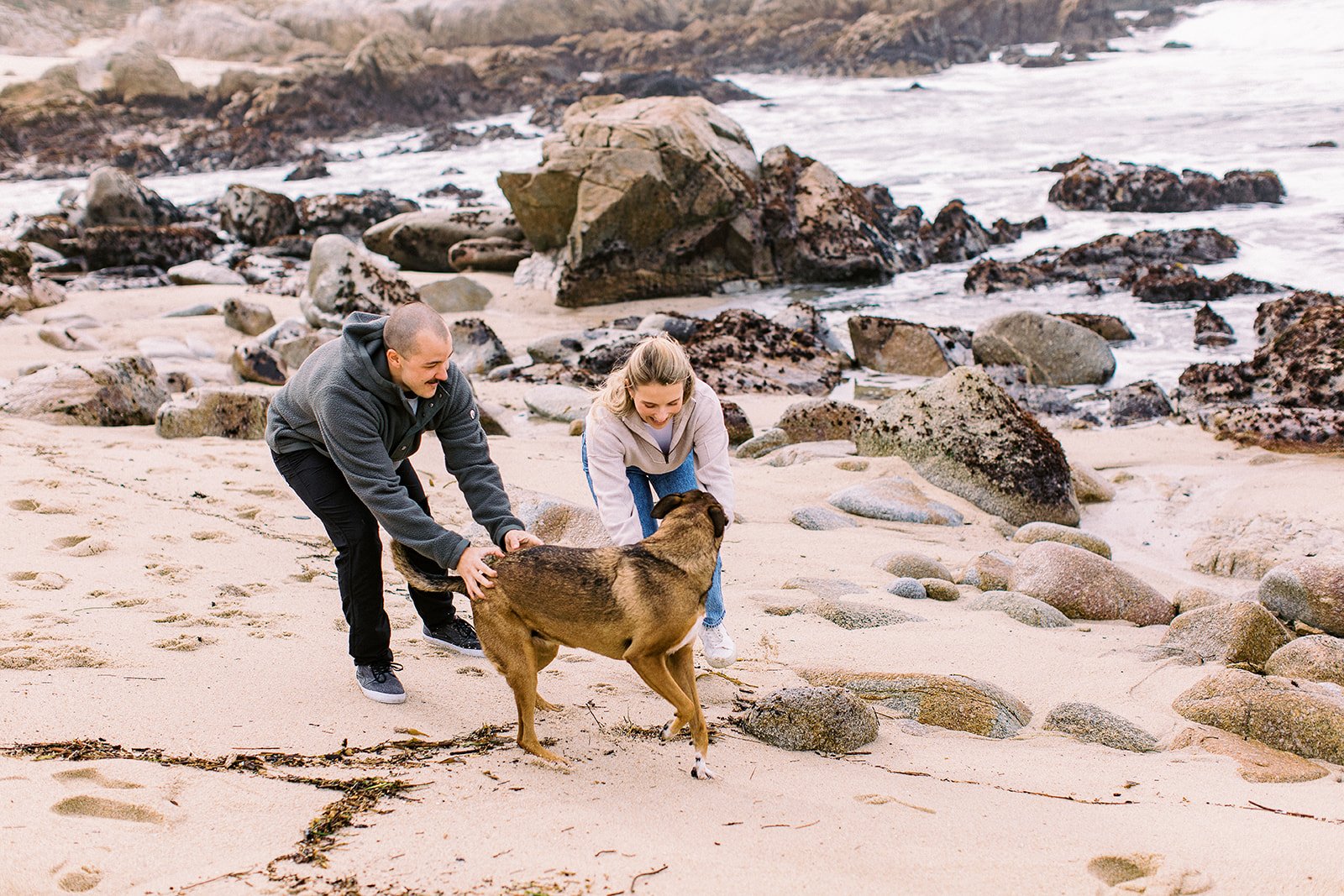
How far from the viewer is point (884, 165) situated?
2520 cm

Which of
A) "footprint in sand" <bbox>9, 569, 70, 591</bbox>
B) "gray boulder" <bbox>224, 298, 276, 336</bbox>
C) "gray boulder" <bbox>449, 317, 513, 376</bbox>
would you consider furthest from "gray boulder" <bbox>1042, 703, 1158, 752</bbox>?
"gray boulder" <bbox>224, 298, 276, 336</bbox>

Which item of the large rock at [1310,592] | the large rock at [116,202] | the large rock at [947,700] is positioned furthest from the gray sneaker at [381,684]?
the large rock at [116,202]

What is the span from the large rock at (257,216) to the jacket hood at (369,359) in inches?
733

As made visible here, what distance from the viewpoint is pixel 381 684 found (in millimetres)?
3994

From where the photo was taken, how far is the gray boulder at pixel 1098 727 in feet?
13.1

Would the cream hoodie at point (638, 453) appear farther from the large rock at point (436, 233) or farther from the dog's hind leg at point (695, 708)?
the large rock at point (436, 233)

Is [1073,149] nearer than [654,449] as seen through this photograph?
No

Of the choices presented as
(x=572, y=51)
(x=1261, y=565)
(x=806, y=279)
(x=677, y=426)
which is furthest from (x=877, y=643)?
(x=572, y=51)

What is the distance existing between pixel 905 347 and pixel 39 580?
30.8 ft

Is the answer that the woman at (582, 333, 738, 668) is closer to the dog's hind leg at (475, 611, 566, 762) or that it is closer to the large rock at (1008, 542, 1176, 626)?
the dog's hind leg at (475, 611, 566, 762)

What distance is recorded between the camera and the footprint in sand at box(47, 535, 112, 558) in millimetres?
5090

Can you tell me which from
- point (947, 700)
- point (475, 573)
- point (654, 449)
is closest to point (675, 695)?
point (475, 573)

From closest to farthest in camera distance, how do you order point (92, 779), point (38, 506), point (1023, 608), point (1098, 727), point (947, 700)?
1. point (92, 779)
2. point (1098, 727)
3. point (947, 700)
4. point (1023, 608)
5. point (38, 506)

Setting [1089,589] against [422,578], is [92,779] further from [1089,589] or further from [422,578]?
[1089,589]
